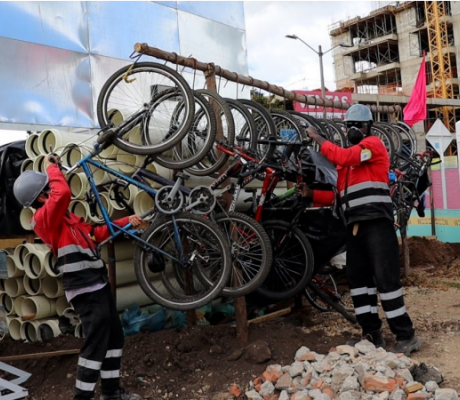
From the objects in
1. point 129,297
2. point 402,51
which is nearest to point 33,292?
point 129,297

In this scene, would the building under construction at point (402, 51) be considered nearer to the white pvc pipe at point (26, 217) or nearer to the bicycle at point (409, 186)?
the bicycle at point (409, 186)

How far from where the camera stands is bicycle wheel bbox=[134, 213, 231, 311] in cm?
498

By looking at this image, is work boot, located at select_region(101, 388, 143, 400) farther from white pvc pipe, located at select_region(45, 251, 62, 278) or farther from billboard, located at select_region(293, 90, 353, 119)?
billboard, located at select_region(293, 90, 353, 119)

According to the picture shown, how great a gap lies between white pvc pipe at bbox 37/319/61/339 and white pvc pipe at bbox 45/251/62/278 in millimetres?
575

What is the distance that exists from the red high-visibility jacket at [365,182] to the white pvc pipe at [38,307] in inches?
137

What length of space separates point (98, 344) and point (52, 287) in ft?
6.34

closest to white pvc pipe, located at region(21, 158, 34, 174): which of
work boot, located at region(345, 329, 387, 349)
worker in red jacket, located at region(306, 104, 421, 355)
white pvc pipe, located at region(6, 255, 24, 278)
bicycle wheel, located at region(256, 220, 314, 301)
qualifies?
white pvc pipe, located at region(6, 255, 24, 278)

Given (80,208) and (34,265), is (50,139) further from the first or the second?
(34,265)

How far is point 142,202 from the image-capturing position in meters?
5.96

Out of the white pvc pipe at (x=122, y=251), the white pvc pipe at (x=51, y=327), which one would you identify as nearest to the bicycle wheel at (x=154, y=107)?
the white pvc pipe at (x=122, y=251)

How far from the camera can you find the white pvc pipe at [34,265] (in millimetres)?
5820

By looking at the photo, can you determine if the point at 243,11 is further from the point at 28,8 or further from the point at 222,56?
the point at 28,8

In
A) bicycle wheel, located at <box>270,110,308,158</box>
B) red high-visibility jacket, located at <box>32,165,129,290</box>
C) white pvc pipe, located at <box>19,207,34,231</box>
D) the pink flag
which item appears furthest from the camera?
the pink flag

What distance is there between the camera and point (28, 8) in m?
10.2
